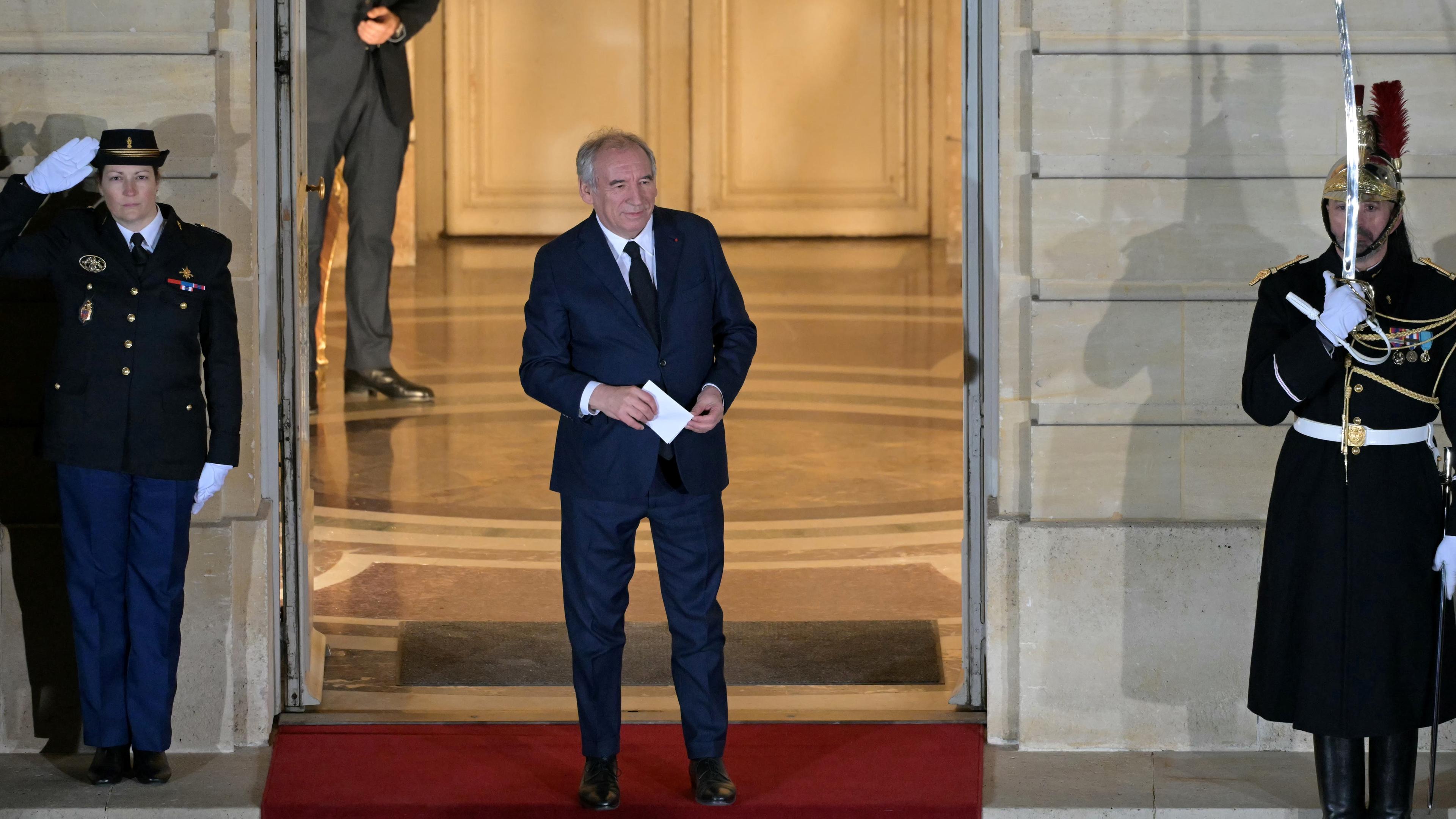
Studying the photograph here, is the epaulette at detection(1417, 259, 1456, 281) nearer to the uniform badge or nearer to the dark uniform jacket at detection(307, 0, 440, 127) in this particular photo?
the uniform badge

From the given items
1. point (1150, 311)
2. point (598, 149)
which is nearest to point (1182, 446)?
point (1150, 311)

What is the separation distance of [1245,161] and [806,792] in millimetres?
2064

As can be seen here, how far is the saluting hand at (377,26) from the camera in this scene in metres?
9.69

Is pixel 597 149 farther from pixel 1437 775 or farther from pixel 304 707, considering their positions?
pixel 1437 775

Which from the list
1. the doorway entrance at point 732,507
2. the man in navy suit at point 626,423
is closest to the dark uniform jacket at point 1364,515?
the doorway entrance at point 732,507

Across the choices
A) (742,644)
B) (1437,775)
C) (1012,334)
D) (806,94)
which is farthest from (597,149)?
(806,94)

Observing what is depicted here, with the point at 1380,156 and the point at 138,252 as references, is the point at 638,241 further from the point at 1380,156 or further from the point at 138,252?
the point at 1380,156

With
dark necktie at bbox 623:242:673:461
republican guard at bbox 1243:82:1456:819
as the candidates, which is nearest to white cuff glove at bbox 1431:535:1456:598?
republican guard at bbox 1243:82:1456:819

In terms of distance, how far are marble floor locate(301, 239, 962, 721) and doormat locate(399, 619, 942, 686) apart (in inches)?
2.5

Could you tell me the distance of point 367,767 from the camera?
4.86 m

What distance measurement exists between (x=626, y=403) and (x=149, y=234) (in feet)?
4.38

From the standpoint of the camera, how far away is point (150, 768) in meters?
4.73

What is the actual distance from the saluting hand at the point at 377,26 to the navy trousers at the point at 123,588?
5506 millimetres

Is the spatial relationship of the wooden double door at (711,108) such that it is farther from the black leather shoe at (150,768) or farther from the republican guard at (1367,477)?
the republican guard at (1367,477)
